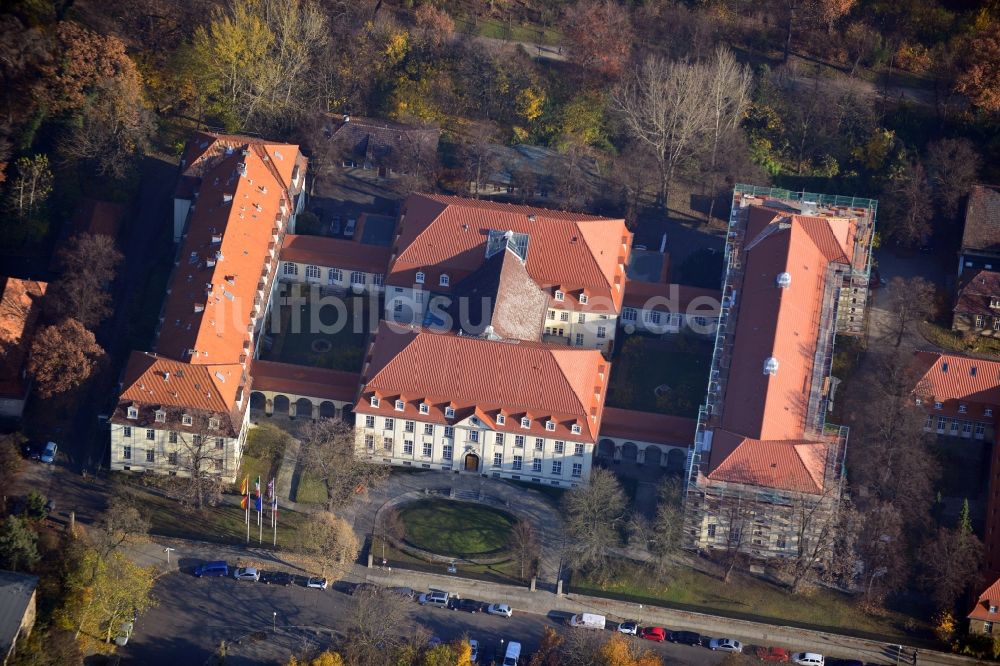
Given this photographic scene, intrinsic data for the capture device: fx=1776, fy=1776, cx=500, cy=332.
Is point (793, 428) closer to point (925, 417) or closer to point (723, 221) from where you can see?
point (925, 417)

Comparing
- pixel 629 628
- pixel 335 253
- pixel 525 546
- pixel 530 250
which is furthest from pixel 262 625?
pixel 530 250

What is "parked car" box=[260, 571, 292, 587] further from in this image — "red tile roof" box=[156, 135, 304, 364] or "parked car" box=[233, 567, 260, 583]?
"red tile roof" box=[156, 135, 304, 364]

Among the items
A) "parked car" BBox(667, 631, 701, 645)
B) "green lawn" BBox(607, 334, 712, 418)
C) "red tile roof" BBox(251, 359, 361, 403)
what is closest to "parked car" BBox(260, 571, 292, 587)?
"red tile roof" BBox(251, 359, 361, 403)

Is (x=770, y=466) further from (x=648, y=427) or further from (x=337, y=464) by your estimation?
(x=337, y=464)

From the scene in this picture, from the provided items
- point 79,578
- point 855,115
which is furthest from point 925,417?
point 79,578

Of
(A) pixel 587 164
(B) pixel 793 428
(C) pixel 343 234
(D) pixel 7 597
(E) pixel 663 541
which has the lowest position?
(D) pixel 7 597

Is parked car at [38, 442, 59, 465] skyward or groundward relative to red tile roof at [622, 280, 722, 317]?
groundward
